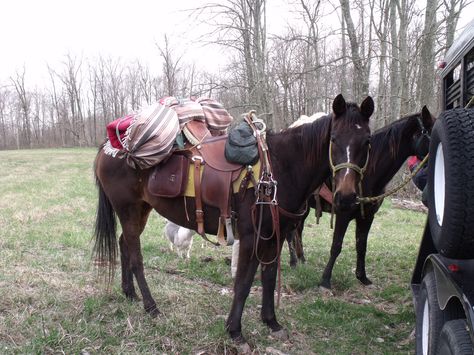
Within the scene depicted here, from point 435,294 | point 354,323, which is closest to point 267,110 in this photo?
point 354,323

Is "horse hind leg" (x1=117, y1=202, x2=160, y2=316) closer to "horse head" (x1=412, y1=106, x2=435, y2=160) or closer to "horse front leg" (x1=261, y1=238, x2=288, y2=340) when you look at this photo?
"horse front leg" (x1=261, y1=238, x2=288, y2=340)

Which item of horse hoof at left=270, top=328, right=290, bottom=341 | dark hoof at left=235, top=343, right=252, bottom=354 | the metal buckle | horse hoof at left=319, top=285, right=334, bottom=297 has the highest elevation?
the metal buckle

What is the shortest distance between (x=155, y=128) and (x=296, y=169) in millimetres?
1317

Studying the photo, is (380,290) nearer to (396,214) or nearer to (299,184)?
(299,184)

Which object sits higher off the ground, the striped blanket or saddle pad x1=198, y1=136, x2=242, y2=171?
the striped blanket

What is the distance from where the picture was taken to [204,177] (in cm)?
328

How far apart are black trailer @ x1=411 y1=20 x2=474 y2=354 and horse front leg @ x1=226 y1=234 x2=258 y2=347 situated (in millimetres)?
1328

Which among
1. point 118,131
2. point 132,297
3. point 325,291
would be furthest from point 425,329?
point 118,131

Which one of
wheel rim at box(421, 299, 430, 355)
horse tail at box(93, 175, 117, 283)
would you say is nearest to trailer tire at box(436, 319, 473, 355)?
wheel rim at box(421, 299, 430, 355)

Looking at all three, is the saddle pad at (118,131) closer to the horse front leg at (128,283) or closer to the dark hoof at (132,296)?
the horse front leg at (128,283)

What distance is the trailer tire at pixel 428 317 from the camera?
201cm

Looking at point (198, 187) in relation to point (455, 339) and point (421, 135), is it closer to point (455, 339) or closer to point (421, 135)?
point (455, 339)

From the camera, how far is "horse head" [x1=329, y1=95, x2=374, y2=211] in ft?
8.96

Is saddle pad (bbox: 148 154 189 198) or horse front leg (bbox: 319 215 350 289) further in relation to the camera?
horse front leg (bbox: 319 215 350 289)
